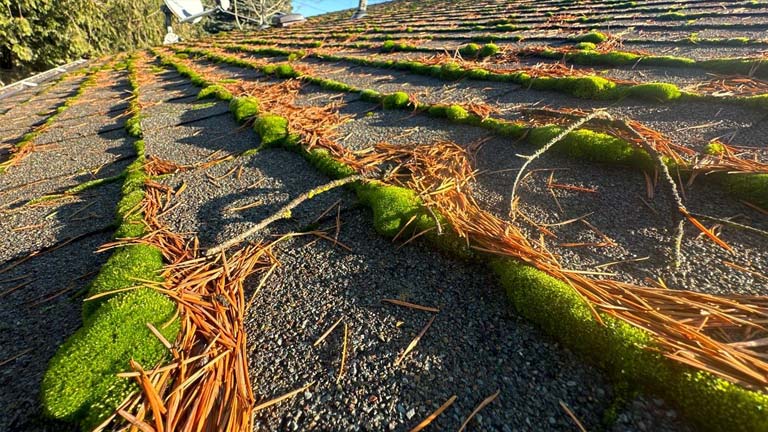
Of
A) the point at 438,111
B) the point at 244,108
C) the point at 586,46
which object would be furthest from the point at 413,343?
the point at 586,46

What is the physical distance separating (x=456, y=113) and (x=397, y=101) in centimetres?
64

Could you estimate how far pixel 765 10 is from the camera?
11.5 ft

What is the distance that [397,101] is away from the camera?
2818 millimetres

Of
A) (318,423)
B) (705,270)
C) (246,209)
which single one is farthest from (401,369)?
(246,209)

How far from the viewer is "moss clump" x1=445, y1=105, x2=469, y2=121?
2352mm

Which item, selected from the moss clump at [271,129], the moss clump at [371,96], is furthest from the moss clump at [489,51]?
the moss clump at [271,129]

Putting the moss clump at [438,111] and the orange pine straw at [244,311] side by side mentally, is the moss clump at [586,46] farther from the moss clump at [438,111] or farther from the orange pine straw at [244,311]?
the orange pine straw at [244,311]

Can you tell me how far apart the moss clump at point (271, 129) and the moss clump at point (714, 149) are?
93.1 inches

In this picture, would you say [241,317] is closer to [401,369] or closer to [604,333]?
[401,369]

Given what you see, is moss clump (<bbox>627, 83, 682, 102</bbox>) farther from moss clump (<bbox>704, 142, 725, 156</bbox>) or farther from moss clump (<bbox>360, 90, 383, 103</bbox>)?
moss clump (<bbox>360, 90, 383, 103</bbox>)

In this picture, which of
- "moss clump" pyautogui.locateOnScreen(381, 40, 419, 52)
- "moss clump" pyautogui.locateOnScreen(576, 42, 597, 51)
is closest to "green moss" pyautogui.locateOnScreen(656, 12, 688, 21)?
"moss clump" pyautogui.locateOnScreen(576, 42, 597, 51)

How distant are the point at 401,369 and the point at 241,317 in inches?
23.7

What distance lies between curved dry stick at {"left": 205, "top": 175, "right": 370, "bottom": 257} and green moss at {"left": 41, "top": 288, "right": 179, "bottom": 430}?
0.32 meters

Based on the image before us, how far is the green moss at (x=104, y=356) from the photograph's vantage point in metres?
0.87
